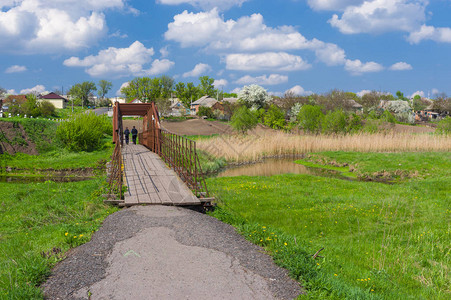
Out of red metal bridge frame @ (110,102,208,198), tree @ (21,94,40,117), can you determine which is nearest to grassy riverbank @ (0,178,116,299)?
red metal bridge frame @ (110,102,208,198)

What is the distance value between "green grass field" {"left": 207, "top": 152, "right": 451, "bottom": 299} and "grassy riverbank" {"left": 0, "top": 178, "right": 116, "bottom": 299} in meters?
3.38

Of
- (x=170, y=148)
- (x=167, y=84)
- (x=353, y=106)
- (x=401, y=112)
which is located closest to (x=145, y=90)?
(x=167, y=84)

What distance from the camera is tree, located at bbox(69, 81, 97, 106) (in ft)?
387

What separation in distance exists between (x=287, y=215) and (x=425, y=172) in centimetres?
1279

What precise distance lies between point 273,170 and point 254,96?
54.2 m

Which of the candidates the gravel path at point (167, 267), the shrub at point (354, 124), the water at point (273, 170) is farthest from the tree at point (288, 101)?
the gravel path at point (167, 267)

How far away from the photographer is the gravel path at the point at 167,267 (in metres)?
4.62

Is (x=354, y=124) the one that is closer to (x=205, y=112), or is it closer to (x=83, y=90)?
(x=205, y=112)

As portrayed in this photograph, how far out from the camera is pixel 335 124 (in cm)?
3816

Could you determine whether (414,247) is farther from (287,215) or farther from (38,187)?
(38,187)

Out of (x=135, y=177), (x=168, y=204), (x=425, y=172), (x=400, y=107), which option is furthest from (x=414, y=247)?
(x=400, y=107)

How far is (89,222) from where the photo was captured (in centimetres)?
819

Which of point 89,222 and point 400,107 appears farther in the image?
point 400,107

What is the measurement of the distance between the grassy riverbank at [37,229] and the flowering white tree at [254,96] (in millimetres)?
62753
